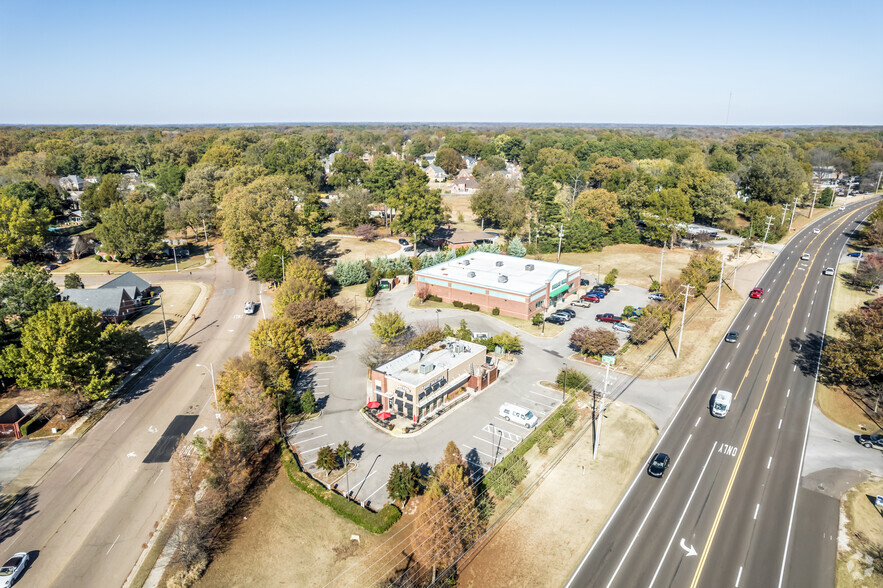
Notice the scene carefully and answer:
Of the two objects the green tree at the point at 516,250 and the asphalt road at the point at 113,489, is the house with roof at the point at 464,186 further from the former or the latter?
the asphalt road at the point at 113,489

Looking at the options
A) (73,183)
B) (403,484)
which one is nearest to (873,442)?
(403,484)

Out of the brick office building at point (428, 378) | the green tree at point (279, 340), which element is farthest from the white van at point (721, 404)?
the green tree at point (279, 340)

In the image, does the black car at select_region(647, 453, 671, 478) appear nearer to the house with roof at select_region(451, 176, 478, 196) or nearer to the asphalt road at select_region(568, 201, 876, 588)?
the asphalt road at select_region(568, 201, 876, 588)

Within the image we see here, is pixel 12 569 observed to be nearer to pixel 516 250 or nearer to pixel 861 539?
pixel 861 539

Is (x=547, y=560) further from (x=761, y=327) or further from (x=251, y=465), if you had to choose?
(x=761, y=327)

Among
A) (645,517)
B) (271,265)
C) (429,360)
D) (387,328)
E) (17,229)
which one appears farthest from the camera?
(17,229)

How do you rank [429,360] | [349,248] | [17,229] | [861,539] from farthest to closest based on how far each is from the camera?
[349,248] → [17,229] → [429,360] → [861,539]

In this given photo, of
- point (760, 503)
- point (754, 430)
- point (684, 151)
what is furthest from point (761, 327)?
point (684, 151)
